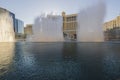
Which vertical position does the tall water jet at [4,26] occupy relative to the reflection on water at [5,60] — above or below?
above

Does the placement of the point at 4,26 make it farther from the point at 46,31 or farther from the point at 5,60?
the point at 5,60

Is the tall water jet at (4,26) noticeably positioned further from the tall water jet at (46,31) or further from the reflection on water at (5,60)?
the reflection on water at (5,60)

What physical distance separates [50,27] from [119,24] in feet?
286

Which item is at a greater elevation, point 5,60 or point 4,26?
point 4,26

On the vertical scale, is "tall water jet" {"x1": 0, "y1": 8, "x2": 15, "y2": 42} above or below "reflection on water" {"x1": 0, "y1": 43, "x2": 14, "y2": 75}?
above

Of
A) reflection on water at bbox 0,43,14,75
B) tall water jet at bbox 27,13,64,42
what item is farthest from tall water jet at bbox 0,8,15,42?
reflection on water at bbox 0,43,14,75

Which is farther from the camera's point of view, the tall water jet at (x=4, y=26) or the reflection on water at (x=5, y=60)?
the tall water jet at (x=4, y=26)

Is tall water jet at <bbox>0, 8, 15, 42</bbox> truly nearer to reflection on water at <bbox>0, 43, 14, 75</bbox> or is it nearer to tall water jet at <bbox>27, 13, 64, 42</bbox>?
tall water jet at <bbox>27, 13, 64, 42</bbox>

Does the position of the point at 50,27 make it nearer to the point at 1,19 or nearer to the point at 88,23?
the point at 88,23

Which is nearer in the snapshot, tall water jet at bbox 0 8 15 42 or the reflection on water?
the reflection on water

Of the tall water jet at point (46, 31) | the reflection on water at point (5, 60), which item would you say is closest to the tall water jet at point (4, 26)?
the tall water jet at point (46, 31)

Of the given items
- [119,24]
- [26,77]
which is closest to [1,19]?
[119,24]

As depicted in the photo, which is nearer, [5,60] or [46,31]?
[5,60]

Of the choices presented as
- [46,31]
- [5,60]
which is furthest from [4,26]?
[5,60]
